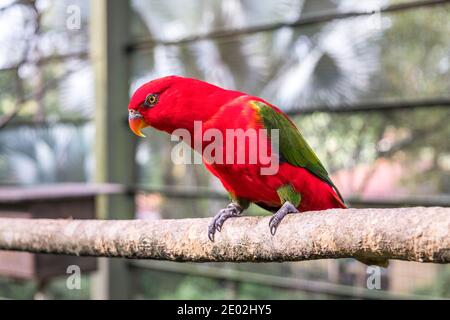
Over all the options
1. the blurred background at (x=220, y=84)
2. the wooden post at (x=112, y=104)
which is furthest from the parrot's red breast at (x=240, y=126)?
the wooden post at (x=112, y=104)

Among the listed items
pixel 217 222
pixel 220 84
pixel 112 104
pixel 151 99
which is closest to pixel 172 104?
pixel 151 99

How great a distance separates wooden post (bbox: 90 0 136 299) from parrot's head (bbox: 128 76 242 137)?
1371 mm

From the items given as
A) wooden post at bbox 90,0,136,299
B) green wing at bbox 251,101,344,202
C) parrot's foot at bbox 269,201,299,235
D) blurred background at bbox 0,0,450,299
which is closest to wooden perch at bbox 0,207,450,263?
parrot's foot at bbox 269,201,299,235

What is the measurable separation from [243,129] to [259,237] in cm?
14

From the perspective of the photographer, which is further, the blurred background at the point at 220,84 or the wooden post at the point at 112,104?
the wooden post at the point at 112,104

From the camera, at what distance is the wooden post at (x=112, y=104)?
2.01 meters

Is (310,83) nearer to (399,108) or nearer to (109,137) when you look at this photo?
(399,108)

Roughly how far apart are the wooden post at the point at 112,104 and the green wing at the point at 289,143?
4.38 feet

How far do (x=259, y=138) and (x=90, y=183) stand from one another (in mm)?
1462

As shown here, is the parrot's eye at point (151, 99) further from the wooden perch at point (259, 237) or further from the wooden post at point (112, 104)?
the wooden post at point (112, 104)

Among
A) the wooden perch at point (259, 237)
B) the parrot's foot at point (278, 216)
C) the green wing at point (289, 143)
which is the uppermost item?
the green wing at point (289, 143)

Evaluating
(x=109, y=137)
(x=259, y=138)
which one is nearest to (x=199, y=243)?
(x=259, y=138)

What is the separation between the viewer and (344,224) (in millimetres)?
569

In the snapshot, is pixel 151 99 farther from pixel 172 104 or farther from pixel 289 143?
Result: pixel 289 143
